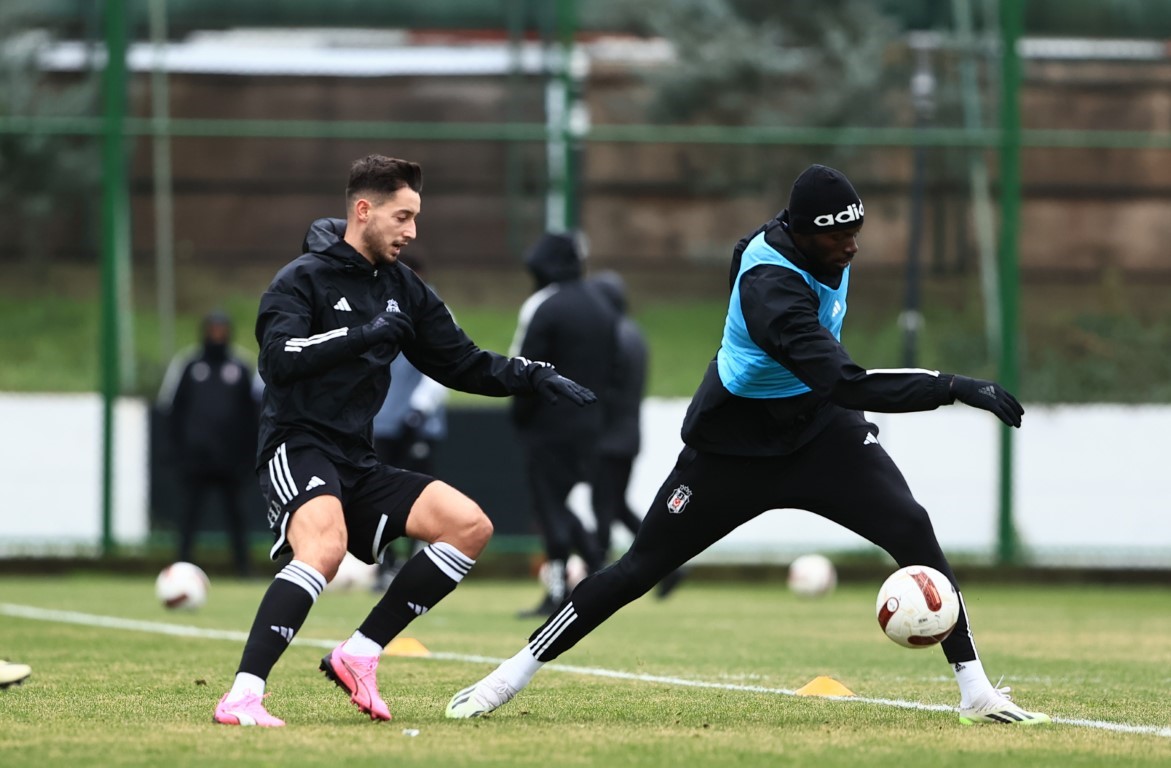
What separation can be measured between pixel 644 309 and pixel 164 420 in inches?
171

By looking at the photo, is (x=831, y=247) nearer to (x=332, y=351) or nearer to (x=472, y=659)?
(x=332, y=351)

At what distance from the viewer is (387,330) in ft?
21.2

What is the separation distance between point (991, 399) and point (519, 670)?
1.95 meters

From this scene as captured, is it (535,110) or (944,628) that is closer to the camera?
(944,628)

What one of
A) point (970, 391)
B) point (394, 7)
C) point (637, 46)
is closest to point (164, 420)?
point (394, 7)

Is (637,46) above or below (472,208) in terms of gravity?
above

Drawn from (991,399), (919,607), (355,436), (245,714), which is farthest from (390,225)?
(919,607)

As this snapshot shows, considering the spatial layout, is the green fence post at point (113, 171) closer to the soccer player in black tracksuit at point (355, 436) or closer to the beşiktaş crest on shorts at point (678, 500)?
the soccer player in black tracksuit at point (355, 436)

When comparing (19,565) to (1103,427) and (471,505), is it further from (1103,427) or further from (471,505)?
(471,505)

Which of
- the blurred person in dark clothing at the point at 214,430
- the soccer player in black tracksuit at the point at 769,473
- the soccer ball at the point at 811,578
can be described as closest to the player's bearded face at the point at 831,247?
the soccer player in black tracksuit at the point at 769,473

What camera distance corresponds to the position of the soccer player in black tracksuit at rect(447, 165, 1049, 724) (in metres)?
6.77

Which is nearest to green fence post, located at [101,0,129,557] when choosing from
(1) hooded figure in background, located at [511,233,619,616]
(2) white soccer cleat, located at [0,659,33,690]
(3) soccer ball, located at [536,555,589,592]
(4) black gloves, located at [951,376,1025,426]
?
(3) soccer ball, located at [536,555,589,592]

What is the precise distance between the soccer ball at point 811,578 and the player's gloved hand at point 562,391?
865 centimetres

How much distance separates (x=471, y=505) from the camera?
6.88 metres
